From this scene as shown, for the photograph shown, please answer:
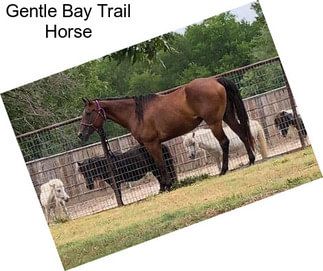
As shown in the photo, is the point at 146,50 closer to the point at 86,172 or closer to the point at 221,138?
the point at 221,138

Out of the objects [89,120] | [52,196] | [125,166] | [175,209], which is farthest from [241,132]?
[52,196]

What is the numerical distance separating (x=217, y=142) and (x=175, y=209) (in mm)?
609

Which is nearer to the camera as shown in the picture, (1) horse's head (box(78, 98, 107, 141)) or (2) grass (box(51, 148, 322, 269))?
(2) grass (box(51, 148, 322, 269))

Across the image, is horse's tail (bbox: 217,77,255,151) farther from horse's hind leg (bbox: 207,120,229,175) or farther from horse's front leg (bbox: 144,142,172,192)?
horse's front leg (bbox: 144,142,172,192)

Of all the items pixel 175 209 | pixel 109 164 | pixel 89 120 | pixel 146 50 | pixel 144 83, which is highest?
pixel 146 50

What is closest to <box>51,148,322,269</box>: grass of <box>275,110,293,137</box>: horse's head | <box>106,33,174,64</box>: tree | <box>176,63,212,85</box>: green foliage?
<box>275,110,293,137</box>: horse's head

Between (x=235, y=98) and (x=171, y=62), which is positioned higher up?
(x=171, y=62)

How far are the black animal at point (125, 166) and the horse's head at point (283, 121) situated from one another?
86 centimetres

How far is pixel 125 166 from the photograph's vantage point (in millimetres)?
6711

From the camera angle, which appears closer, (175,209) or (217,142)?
(175,209)

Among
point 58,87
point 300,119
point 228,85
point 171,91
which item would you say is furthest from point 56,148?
point 300,119

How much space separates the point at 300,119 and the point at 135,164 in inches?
51.1

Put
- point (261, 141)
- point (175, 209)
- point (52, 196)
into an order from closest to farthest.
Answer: point (175, 209) → point (52, 196) → point (261, 141)

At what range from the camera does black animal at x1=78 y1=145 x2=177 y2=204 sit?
6.65m
